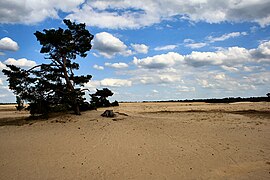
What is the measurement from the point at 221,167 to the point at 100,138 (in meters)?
6.12

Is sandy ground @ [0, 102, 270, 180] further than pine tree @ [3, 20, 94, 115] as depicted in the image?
No

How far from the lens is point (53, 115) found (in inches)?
792

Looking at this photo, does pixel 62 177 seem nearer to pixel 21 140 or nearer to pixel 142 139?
pixel 142 139

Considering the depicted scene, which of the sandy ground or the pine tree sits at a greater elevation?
the pine tree

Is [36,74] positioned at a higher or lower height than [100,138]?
higher

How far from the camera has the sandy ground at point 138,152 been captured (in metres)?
7.40

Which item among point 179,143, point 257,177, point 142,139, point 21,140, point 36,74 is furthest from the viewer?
point 36,74

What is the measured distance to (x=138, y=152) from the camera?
373 inches

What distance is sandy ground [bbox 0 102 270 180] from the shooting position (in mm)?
7398

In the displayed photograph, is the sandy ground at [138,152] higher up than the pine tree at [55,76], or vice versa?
the pine tree at [55,76]

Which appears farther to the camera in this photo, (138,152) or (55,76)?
(55,76)

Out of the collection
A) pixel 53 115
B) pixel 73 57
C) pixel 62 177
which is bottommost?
pixel 62 177

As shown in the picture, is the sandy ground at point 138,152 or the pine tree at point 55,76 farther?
the pine tree at point 55,76

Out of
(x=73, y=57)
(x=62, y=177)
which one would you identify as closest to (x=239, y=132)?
(x=62, y=177)
